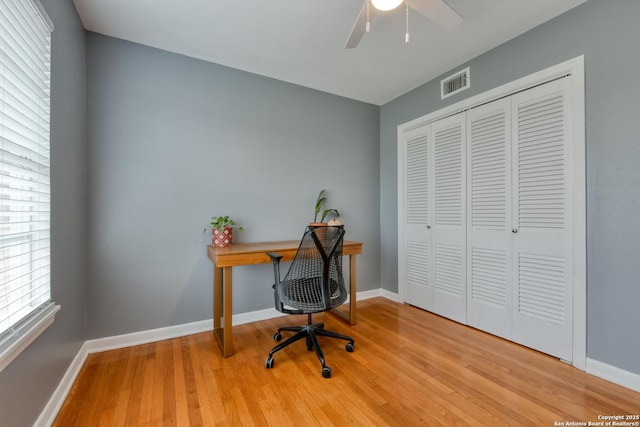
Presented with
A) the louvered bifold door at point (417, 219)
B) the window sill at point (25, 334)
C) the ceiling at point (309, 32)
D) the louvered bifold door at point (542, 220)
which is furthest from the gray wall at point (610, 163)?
the window sill at point (25, 334)

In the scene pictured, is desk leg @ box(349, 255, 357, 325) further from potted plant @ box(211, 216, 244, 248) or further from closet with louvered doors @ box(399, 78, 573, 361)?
potted plant @ box(211, 216, 244, 248)

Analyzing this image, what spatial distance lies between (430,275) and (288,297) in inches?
70.2

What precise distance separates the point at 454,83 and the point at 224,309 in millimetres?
3001

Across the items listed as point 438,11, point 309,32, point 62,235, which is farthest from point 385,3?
point 62,235

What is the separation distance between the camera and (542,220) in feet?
6.89

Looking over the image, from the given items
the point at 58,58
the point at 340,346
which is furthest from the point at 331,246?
the point at 58,58

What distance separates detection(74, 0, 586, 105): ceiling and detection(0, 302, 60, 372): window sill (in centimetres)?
202

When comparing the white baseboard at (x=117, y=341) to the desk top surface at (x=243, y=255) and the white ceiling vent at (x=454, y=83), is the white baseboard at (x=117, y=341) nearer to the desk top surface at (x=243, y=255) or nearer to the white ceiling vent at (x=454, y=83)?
the desk top surface at (x=243, y=255)

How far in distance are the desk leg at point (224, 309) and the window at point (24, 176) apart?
0.96 meters

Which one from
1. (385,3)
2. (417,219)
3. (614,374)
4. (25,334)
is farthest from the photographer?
(417,219)

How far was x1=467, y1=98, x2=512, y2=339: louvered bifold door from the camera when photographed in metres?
2.33

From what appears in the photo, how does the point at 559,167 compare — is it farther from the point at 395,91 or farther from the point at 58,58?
the point at 58,58

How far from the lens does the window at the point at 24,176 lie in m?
1.11

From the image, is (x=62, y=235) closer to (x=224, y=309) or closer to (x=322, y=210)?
(x=224, y=309)
